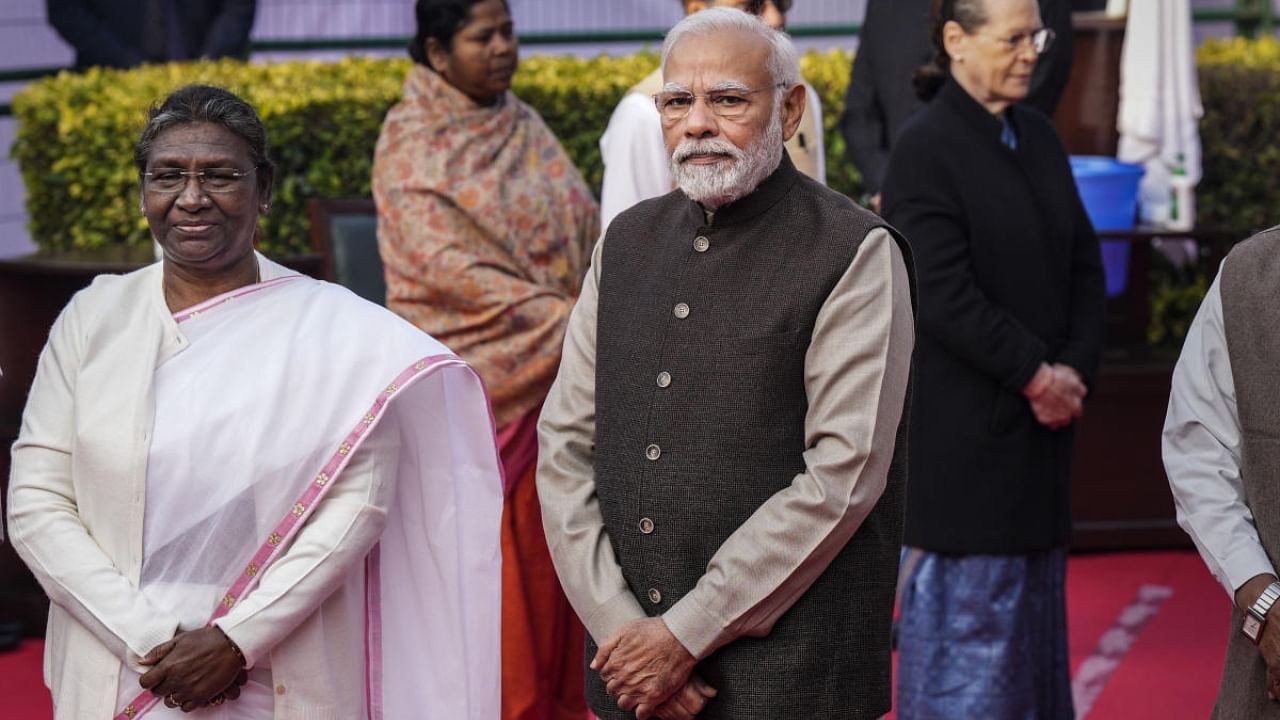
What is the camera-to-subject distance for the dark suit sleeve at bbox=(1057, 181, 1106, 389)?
466cm

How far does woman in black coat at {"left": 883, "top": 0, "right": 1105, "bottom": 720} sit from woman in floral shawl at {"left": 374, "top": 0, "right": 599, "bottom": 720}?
92 cm

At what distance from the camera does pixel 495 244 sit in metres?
4.73

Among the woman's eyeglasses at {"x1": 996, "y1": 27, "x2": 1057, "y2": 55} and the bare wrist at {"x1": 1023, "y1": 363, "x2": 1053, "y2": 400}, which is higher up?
the woman's eyeglasses at {"x1": 996, "y1": 27, "x2": 1057, "y2": 55}

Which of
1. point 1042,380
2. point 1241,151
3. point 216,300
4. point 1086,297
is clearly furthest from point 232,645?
point 1241,151

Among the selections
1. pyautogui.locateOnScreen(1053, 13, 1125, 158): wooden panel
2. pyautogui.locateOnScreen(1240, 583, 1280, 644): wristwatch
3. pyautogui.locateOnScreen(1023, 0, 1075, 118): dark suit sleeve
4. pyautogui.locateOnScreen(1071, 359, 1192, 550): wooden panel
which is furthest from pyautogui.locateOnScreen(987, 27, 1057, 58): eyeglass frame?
pyautogui.locateOnScreen(1053, 13, 1125, 158): wooden panel

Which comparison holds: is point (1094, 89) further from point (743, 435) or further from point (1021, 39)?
point (743, 435)

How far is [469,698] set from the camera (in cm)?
352

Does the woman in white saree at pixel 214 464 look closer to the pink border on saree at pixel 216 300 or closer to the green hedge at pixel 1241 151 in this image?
the pink border on saree at pixel 216 300

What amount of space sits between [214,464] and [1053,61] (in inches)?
158

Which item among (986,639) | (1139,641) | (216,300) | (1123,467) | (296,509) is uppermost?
(216,300)

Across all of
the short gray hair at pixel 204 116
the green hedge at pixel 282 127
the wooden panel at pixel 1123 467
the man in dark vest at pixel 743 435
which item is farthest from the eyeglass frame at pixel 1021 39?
the green hedge at pixel 282 127

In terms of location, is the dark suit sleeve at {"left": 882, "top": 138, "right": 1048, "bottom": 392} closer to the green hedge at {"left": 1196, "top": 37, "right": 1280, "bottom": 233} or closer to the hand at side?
the hand at side

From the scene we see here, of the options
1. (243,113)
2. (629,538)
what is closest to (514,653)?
(629,538)

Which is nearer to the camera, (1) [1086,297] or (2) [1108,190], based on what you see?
(1) [1086,297]
